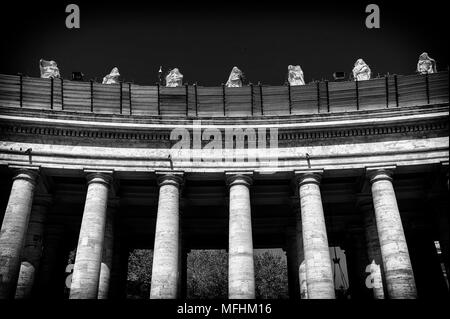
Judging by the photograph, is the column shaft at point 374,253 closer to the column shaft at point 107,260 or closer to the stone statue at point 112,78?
the column shaft at point 107,260

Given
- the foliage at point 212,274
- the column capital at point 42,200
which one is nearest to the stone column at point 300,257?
the column capital at point 42,200

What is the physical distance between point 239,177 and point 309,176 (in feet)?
15.4

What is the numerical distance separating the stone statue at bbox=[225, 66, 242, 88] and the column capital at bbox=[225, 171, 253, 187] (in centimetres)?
742

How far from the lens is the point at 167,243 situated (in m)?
26.2

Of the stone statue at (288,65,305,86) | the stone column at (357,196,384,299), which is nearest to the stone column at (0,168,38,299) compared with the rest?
the stone statue at (288,65,305,86)

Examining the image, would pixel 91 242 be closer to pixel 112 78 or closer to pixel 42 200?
pixel 42 200

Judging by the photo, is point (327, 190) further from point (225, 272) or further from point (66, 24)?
point (225, 272)

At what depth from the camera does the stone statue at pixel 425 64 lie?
102ft

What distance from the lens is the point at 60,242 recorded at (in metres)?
34.1

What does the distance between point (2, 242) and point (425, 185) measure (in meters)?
29.0

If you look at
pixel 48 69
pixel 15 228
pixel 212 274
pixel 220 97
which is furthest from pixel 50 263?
pixel 212 274

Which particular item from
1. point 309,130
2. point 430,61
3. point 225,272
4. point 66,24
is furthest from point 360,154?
point 225,272

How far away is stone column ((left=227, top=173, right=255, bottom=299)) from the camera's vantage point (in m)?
25.0

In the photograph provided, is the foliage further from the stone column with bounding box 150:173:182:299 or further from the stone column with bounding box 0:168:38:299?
the stone column with bounding box 0:168:38:299
